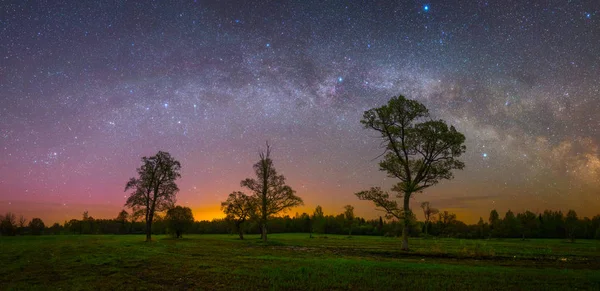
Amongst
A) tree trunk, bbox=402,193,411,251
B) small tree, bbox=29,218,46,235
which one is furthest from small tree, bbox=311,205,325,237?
tree trunk, bbox=402,193,411,251

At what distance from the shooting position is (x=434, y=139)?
3148 centimetres

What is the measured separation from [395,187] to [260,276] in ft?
68.1

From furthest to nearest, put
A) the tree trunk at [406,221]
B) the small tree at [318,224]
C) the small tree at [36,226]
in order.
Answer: the small tree at [318,224] < the small tree at [36,226] < the tree trunk at [406,221]

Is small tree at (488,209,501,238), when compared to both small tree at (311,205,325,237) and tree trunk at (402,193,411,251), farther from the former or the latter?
tree trunk at (402,193,411,251)

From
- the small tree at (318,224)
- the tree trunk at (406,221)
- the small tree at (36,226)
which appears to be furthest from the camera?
the small tree at (318,224)

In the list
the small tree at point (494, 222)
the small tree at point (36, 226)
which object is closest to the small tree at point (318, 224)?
the small tree at point (494, 222)

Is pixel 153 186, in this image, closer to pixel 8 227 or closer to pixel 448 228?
pixel 8 227

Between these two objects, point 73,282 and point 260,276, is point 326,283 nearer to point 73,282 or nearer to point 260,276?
point 260,276

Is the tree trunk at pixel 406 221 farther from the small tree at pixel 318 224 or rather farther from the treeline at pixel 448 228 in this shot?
the small tree at pixel 318 224

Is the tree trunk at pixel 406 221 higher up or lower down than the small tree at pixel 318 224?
higher up

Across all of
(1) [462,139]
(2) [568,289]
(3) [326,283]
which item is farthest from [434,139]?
(3) [326,283]

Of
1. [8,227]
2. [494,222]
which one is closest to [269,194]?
[8,227]

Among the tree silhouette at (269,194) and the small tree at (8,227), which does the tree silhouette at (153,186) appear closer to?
the tree silhouette at (269,194)

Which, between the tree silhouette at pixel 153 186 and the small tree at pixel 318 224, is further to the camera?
the small tree at pixel 318 224
